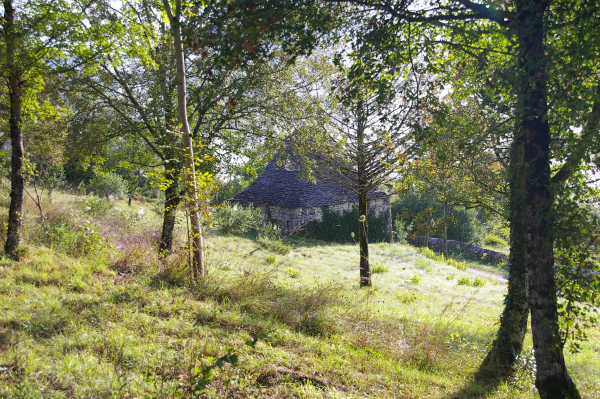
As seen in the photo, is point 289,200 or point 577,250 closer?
point 577,250

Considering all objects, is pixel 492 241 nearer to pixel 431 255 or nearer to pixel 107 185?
pixel 431 255

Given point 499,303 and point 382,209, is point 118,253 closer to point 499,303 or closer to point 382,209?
point 499,303

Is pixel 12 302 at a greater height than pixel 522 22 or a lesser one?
lesser

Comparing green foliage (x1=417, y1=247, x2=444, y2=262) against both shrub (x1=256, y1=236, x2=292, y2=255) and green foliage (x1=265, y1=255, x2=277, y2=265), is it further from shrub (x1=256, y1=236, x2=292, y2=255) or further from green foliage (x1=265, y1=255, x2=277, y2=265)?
green foliage (x1=265, y1=255, x2=277, y2=265)

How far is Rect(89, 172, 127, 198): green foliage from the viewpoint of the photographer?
23.4 meters

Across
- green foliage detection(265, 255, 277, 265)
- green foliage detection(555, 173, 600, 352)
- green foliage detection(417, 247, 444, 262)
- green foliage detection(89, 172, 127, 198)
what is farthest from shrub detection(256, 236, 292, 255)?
green foliage detection(89, 172, 127, 198)

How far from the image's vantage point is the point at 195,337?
3.96 metres

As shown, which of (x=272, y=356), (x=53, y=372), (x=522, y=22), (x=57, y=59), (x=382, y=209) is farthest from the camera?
(x=382, y=209)

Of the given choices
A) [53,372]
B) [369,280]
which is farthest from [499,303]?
[53,372]

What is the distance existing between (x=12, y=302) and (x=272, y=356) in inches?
132

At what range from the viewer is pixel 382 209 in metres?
25.7

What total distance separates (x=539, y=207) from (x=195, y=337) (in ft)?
13.5

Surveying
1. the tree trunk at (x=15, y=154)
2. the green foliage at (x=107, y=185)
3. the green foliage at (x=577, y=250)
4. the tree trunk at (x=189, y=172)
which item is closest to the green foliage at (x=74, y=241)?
the tree trunk at (x=15, y=154)

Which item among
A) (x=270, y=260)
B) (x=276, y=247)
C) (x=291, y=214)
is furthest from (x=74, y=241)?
(x=291, y=214)
